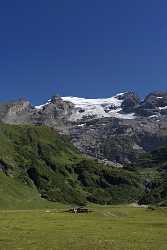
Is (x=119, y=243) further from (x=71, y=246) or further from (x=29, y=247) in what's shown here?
(x=29, y=247)

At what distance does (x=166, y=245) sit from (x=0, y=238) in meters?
21.7

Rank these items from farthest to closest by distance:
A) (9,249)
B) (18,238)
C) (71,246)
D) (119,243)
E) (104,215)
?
(104,215), (18,238), (119,243), (71,246), (9,249)

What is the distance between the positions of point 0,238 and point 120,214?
289 feet

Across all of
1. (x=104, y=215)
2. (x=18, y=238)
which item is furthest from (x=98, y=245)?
(x=104, y=215)

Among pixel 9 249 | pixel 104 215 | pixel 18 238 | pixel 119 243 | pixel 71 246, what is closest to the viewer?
pixel 9 249

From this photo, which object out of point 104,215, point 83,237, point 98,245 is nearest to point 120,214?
point 104,215

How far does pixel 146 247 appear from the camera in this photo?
58.2m

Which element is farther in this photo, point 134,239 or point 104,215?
point 104,215

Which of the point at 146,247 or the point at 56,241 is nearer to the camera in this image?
the point at 146,247

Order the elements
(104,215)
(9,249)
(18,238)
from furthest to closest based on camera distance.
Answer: (104,215)
(18,238)
(9,249)

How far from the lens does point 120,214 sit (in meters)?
151

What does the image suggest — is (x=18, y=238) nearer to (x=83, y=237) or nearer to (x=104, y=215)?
(x=83, y=237)

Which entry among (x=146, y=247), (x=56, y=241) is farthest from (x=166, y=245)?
(x=56, y=241)

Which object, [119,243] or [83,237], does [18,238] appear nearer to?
[83,237]
